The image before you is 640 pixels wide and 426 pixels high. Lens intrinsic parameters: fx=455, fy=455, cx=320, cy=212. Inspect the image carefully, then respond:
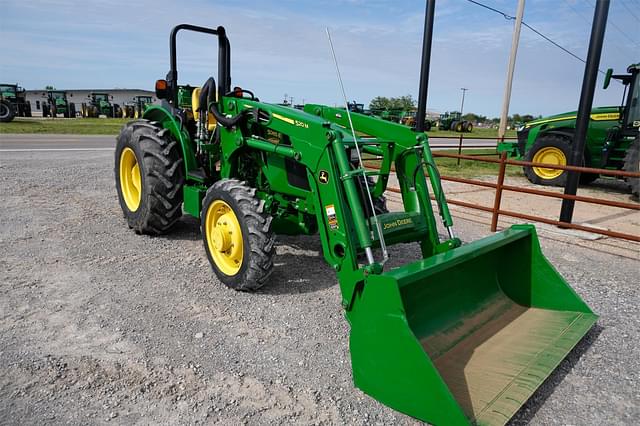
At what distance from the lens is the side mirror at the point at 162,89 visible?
5.04 m

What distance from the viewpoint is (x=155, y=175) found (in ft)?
16.1

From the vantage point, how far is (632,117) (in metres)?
10.1

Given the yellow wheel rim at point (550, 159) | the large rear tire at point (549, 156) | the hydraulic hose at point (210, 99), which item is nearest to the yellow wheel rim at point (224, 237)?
the hydraulic hose at point (210, 99)

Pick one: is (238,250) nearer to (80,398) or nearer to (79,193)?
(80,398)

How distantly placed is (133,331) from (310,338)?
130 centimetres

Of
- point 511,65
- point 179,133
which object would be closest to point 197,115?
point 179,133

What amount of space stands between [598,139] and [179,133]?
32.5ft

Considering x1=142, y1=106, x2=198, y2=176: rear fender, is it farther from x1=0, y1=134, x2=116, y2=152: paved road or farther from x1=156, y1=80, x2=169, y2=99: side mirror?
x1=0, y1=134, x2=116, y2=152: paved road

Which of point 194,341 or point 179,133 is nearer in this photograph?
point 194,341

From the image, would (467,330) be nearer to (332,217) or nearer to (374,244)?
(374,244)

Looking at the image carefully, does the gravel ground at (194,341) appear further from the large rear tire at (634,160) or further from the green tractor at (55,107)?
the green tractor at (55,107)

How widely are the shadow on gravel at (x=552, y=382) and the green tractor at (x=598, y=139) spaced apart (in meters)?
7.26

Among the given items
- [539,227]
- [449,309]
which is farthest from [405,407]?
[539,227]

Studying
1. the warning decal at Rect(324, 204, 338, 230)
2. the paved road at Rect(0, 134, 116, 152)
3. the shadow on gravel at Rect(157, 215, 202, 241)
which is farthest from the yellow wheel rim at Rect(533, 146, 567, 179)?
the paved road at Rect(0, 134, 116, 152)
